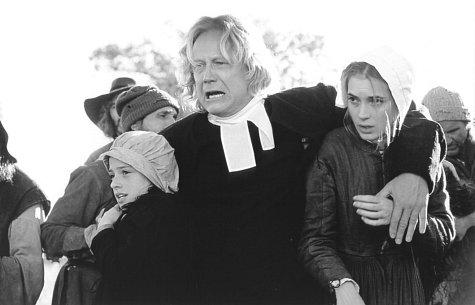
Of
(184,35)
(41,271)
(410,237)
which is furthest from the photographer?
(41,271)

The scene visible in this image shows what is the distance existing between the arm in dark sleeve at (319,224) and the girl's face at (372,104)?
314 mm

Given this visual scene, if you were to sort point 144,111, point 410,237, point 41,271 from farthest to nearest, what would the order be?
point 144,111 → point 41,271 → point 410,237

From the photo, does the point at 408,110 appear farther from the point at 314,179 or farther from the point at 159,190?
the point at 159,190

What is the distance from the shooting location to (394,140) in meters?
3.92

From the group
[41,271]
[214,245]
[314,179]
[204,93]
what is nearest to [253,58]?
[204,93]

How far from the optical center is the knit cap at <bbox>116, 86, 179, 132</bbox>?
5180mm

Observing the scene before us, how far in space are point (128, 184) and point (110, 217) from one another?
0.65 feet

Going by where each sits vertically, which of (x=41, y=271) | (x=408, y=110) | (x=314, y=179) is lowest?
(x=41, y=271)

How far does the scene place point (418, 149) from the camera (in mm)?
3850

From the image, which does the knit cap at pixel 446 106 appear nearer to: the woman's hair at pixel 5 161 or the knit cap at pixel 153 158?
the knit cap at pixel 153 158

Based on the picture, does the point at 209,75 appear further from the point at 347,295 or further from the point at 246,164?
the point at 347,295

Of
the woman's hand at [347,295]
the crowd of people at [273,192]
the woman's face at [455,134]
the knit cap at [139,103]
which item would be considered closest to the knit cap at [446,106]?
the woman's face at [455,134]

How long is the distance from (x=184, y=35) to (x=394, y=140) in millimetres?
1235

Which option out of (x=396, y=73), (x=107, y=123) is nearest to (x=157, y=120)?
(x=107, y=123)
